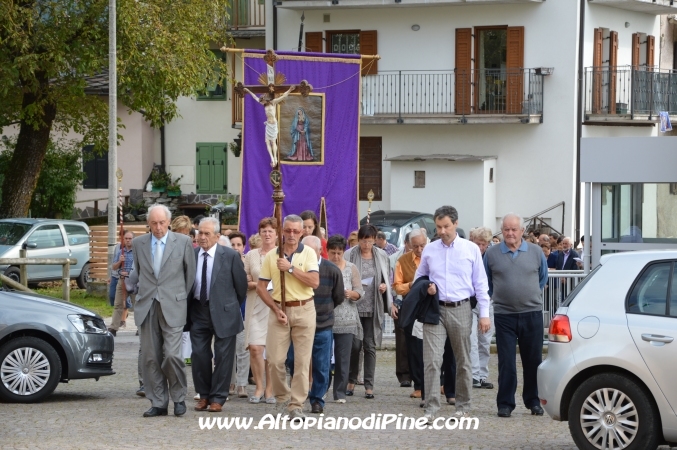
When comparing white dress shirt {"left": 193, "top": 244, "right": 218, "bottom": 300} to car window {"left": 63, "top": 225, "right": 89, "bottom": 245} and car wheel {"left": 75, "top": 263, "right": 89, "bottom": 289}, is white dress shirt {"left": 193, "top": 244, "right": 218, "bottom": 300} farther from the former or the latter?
car window {"left": 63, "top": 225, "right": 89, "bottom": 245}

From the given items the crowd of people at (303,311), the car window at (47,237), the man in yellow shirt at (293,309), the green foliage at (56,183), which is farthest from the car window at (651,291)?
the green foliage at (56,183)

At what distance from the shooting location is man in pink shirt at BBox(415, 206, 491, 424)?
38.0 ft

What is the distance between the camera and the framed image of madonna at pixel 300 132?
2034cm

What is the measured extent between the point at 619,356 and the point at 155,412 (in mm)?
4650

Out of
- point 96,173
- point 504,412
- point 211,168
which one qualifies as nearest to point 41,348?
point 504,412

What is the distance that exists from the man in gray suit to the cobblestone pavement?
0.31m

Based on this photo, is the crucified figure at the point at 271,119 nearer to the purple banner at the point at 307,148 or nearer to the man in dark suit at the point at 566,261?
the purple banner at the point at 307,148

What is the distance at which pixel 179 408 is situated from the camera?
38.4 ft

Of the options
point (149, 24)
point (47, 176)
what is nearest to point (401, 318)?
point (149, 24)

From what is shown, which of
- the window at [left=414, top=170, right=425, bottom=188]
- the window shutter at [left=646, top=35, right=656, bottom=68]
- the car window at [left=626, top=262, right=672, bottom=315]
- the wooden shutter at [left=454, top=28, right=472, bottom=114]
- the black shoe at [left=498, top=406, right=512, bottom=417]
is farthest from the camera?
the window shutter at [left=646, top=35, right=656, bottom=68]

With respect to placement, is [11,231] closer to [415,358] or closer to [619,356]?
[415,358]

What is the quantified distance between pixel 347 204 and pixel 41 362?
857 cm

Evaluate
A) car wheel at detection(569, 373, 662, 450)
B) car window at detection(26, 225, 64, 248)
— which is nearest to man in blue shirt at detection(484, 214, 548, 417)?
car wheel at detection(569, 373, 662, 450)

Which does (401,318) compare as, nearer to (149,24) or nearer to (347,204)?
(347,204)
